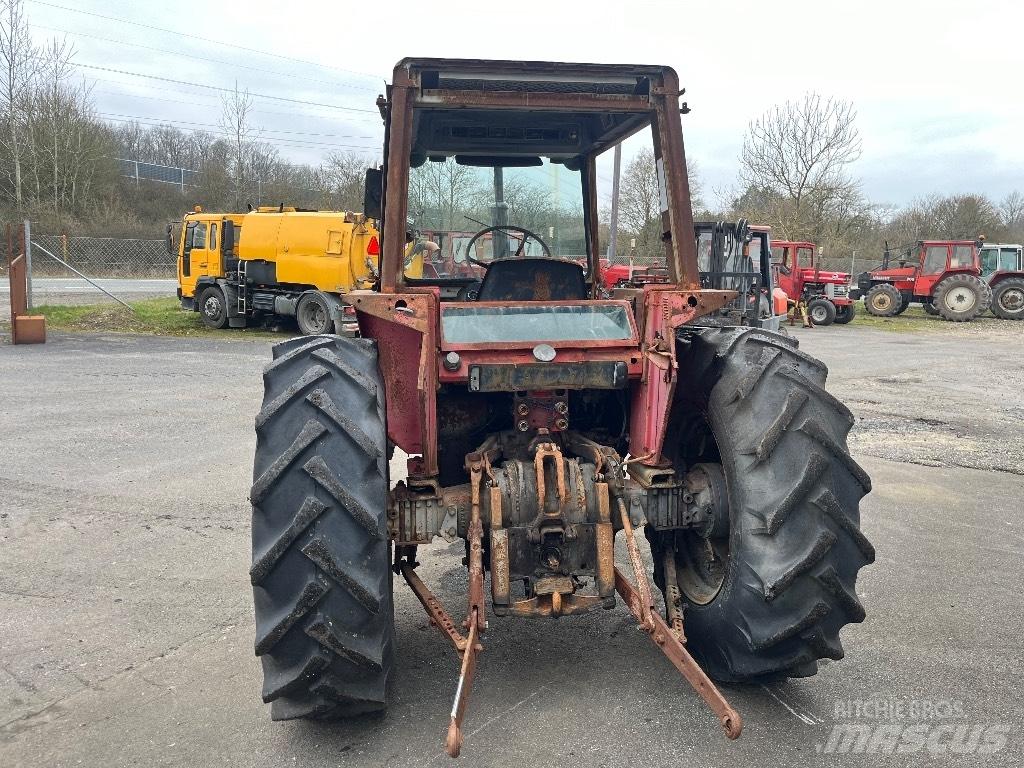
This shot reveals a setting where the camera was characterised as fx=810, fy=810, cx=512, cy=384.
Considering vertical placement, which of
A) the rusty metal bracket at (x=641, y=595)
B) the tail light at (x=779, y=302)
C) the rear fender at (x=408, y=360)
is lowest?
the rusty metal bracket at (x=641, y=595)

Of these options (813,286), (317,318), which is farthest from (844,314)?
(317,318)

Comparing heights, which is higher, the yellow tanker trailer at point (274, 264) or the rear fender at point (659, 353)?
the yellow tanker trailer at point (274, 264)

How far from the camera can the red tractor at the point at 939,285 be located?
2538 centimetres

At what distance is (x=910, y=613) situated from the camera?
407 centimetres

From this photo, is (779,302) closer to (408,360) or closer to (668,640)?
(408,360)

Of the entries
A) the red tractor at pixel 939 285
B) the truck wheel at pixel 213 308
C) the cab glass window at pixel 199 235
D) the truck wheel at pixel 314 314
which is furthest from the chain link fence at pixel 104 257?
the red tractor at pixel 939 285

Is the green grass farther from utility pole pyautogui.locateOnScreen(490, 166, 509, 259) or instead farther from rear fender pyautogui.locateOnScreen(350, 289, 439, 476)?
rear fender pyautogui.locateOnScreen(350, 289, 439, 476)

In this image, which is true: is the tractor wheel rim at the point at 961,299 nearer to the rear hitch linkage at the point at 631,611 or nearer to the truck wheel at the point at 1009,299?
the truck wheel at the point at 1009,299

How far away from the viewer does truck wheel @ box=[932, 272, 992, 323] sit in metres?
25.3

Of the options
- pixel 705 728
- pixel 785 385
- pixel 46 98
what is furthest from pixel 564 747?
pixel 46 98

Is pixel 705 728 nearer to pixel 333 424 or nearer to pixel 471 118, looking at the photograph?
pixel 333 424

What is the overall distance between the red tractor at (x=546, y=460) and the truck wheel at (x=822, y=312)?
2123cm

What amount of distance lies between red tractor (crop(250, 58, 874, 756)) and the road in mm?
213

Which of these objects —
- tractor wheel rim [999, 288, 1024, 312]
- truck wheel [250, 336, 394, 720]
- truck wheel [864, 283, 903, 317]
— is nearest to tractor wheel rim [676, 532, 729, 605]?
truck wheel [250, 336, 394, 720]
